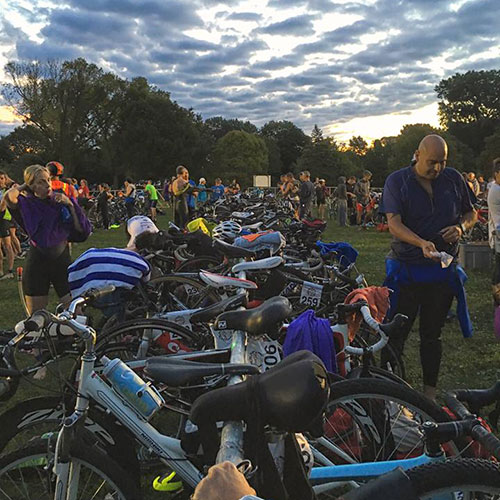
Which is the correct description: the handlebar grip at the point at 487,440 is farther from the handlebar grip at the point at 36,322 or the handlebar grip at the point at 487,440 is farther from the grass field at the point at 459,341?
the grass field at the point at 459,341

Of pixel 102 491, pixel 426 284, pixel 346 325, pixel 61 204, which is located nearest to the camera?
pixel 102 491

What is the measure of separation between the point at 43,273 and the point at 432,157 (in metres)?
3.44

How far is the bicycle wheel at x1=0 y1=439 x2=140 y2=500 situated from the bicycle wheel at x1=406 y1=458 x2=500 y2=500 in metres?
1.18

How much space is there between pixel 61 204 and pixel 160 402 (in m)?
3.02

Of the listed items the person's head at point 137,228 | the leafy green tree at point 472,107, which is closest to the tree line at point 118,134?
the leafy green tree at point 472,107

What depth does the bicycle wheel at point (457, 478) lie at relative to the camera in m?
1.23

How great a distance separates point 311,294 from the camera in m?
4.03

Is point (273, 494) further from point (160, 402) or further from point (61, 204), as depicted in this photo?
point (61, 204)

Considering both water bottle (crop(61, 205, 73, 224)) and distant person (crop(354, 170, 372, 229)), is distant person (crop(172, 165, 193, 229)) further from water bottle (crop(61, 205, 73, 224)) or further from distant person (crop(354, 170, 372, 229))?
distant person (crop(354, 170, 372, 229))

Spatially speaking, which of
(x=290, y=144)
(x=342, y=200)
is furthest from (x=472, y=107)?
(x=342, y=200)

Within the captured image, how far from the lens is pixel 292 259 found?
5598 millimetres

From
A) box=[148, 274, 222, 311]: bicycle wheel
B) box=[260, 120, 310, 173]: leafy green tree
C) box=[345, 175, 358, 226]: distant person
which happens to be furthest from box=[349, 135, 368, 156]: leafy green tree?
box=[148, 274, 222, 311]: bicycle wheel

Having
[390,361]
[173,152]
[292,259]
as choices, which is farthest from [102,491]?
[173,152]

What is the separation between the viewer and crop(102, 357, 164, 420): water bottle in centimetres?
181
